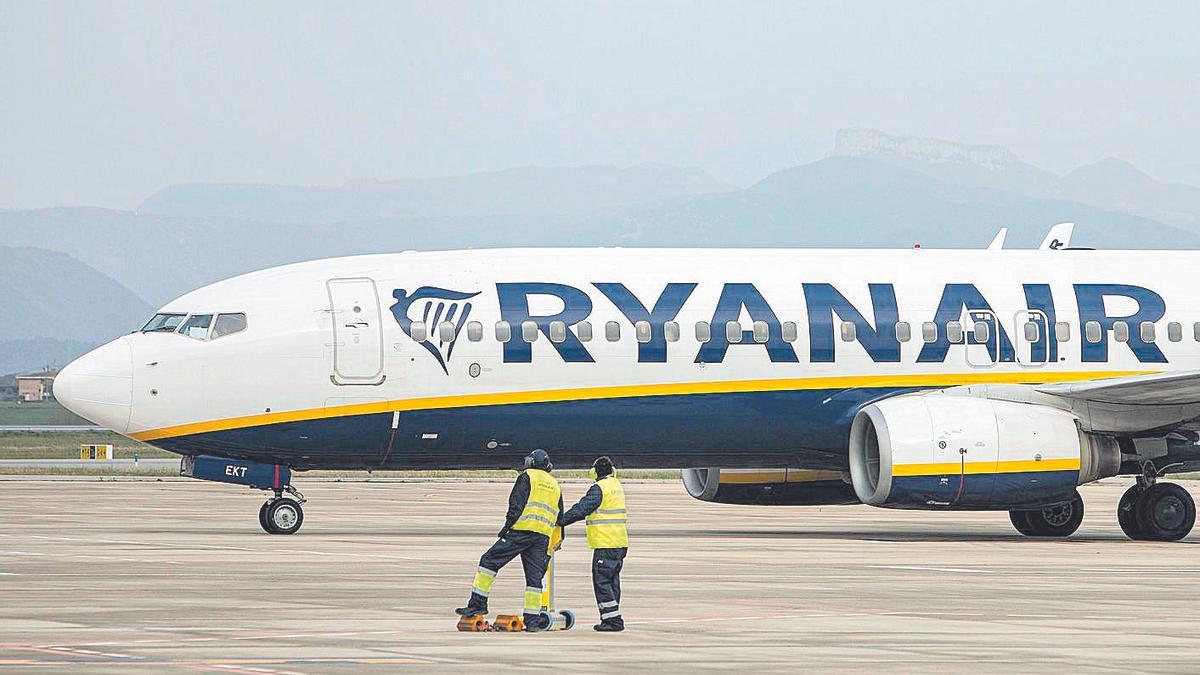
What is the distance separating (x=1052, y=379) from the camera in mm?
32719

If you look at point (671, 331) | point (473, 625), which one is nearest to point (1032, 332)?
point (671, 331)

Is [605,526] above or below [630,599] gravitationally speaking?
above

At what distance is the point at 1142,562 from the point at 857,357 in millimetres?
6805

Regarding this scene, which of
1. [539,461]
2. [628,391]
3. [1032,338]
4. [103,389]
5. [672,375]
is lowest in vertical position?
[539,461]

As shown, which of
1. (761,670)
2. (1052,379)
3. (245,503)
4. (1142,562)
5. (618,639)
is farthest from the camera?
(245,503)

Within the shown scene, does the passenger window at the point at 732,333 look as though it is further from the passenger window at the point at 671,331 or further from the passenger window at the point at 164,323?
the passenger window at the point at 164,323

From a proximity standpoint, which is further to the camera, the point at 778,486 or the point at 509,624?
the point at 778,486

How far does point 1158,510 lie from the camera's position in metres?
32.4

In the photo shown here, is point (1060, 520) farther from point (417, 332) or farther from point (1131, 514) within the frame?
point (417, 332)

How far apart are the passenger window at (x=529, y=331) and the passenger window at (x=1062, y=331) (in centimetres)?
891

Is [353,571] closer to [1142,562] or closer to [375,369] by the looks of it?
[375,369]

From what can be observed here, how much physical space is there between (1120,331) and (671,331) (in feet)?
26.0

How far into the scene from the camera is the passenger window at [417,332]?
31219 millimetres

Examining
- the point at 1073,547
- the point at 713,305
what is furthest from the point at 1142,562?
the point at 713,305
